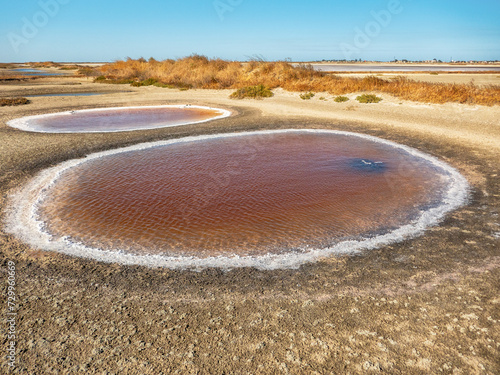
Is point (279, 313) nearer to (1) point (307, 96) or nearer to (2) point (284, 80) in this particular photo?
(1) point (307, 96)

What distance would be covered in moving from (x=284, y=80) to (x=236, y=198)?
2779 centimetres

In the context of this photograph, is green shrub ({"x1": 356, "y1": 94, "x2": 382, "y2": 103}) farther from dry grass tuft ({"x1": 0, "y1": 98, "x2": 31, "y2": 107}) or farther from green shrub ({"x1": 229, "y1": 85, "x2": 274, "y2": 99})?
dry grass tuft ({"x1": 0, "y1": 98, "x2": 31, "y2": 107})

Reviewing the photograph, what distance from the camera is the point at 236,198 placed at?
338 inches

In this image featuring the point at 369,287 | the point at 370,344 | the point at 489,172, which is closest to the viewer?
the point at 370,344

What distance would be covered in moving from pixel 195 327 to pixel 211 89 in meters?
34.7

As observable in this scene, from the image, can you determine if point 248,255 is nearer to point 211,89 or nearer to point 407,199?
point 407,199

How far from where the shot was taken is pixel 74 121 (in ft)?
64.3

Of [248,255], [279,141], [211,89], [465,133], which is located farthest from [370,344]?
[211,89]

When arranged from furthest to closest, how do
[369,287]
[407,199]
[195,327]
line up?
[407,199], [369,287], [195,327]

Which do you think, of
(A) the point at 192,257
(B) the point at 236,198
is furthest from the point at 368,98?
(A) the point at 192,257

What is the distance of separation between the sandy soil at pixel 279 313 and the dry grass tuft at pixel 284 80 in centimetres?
1768

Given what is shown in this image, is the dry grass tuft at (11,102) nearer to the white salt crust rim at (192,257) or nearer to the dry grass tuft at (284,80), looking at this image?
the dry grass tuft at (284,80)

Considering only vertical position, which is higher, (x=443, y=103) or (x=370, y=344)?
(x=443, y=103)

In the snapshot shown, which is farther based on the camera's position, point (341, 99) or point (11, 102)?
point (11, 102)
